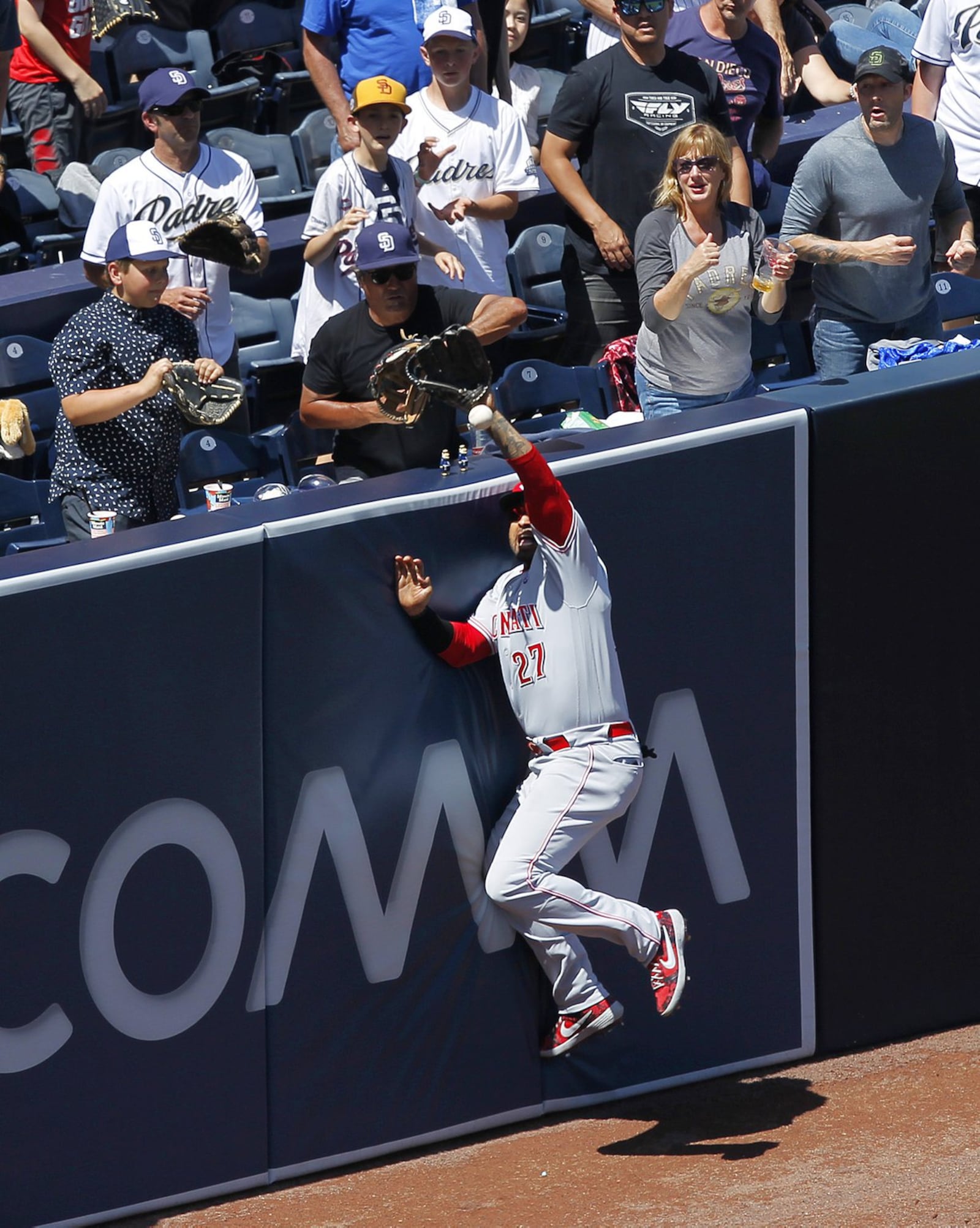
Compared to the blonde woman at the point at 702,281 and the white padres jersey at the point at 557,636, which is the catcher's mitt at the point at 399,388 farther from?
the blonde woman at the point at 702,281

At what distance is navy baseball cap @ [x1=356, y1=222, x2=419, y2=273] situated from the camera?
20.4 ft

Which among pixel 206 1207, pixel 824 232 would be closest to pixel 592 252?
pixel 824 232

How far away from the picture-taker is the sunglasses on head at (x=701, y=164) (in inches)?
250

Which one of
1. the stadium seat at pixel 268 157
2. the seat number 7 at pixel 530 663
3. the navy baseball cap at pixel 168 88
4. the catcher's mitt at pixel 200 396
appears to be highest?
the stadium seat at pixel 268 157

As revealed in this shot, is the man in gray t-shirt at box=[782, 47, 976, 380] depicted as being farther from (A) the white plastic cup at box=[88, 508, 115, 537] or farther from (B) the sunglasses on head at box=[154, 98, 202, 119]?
(A) the white plastic cup at box=[88, 508, 115, 537]

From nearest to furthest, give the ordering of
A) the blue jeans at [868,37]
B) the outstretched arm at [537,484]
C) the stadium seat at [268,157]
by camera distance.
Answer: the outstretched arm at [537,484], the stadium seat at [268,157], the blue jeans at [868,37]

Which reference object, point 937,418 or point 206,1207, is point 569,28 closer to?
point 937,418

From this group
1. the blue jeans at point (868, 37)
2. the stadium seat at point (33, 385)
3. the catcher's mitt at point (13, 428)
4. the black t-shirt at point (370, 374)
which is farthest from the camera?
the blue jeans at point (868, 37)

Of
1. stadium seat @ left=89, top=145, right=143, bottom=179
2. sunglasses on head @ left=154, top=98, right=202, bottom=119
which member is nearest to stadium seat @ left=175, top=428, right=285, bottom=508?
sunglasses on head @ left=154, top=98, right=202, bottom=119

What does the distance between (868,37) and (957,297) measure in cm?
309

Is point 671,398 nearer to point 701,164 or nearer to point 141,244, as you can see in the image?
point 701,164

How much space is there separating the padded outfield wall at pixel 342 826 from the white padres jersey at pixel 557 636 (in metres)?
0.13

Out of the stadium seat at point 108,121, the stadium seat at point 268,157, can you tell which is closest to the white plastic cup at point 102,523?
the stadium seat at point 108,121

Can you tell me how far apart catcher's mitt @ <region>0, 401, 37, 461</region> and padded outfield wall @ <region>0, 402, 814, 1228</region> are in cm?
113
